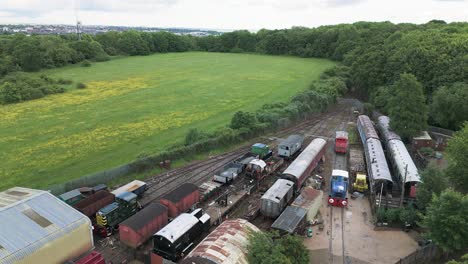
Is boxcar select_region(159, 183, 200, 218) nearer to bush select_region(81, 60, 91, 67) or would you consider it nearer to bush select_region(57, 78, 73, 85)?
bush select_region(57, 78, 73, 85)

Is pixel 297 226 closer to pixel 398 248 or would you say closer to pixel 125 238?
pixel 398 248

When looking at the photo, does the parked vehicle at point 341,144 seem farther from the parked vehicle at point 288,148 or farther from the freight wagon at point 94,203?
the freight wagon at point 94,203

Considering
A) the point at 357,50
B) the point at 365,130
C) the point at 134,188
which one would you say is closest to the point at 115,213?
the point at 134,188

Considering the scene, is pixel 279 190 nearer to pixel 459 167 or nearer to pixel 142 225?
pixel 142 225

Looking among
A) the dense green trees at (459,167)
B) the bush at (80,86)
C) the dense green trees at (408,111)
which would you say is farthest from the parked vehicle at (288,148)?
the bush at (80,86)

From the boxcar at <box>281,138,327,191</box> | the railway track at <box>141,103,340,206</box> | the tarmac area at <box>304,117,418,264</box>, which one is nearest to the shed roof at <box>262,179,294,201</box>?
the boxcar at <box>281,138,327,191</box>

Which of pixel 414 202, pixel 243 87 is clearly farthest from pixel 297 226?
pixel 243 87
